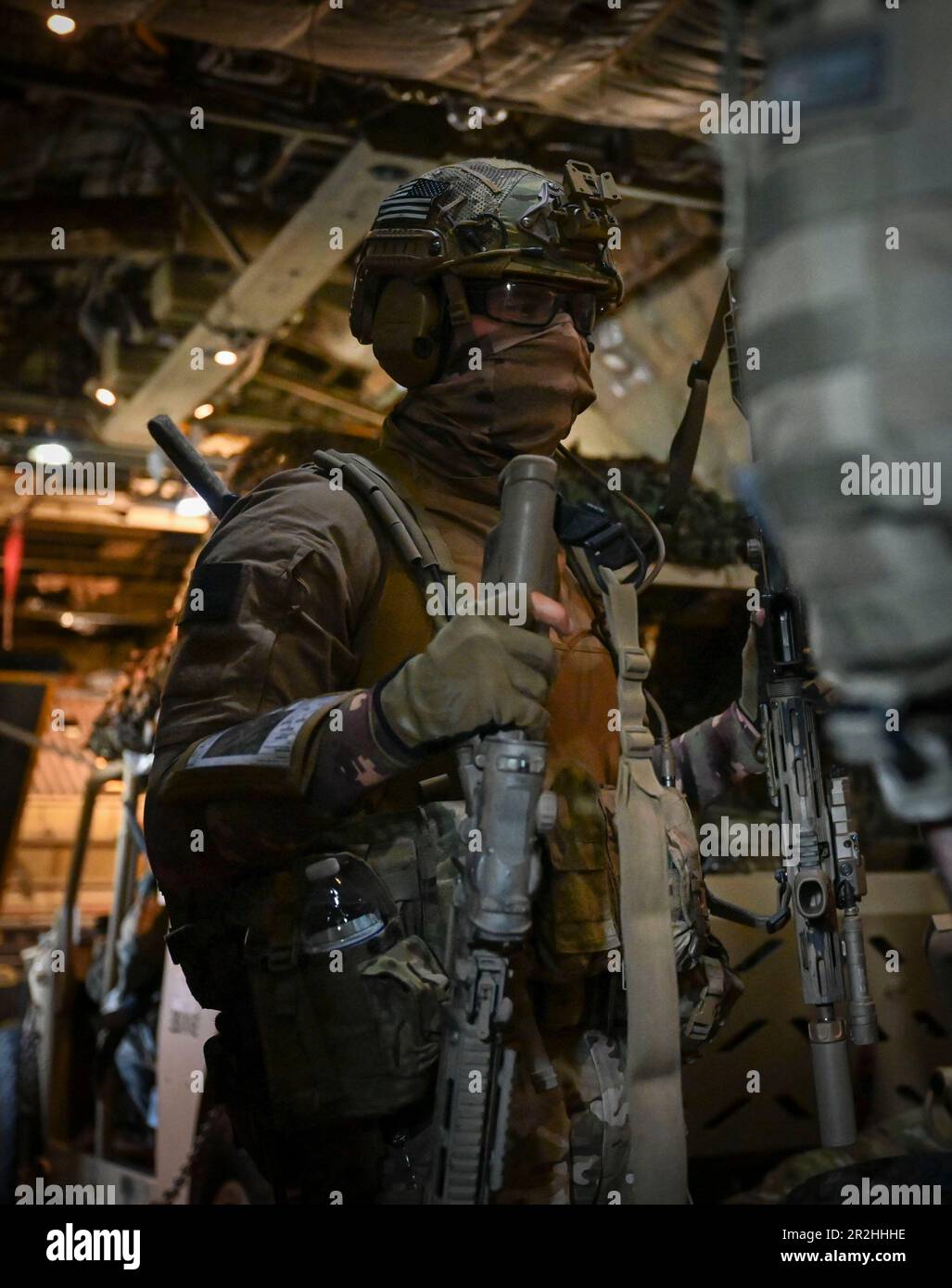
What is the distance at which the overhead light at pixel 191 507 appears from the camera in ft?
16.7

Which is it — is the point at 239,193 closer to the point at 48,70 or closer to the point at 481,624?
the point at 48,70

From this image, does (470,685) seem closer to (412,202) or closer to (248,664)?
(248,664)

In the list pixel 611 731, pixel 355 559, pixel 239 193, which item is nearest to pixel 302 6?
pixel 239 193

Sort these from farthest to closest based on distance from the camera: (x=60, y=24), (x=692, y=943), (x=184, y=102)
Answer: (x=184, y=102)
(x=60, y=24)
(x=692, y=943)

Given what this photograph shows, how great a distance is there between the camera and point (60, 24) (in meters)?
2.80

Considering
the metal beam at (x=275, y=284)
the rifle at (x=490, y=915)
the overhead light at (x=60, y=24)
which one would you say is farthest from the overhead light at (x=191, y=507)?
the rifle at (x=490, y=915)

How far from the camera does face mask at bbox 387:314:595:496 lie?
1929mm

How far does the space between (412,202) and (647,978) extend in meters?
1.15

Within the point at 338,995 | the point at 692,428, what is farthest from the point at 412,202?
the point at 338,995

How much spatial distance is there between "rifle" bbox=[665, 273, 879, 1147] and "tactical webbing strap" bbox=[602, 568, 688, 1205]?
12.7 inches

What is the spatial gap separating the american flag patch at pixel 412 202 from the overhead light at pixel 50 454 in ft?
10.4

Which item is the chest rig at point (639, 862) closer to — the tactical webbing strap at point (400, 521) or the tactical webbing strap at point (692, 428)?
the tactical webbing strap at point (400, 521)

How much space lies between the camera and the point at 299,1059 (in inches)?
66.1

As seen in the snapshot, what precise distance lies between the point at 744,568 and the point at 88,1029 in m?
2.69
